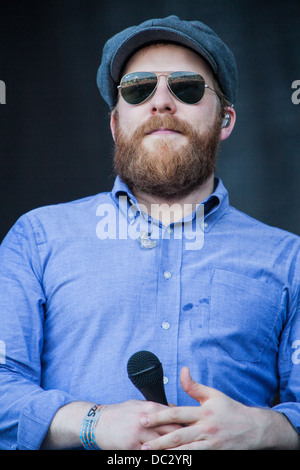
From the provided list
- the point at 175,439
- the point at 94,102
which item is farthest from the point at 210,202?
the point at 94,102

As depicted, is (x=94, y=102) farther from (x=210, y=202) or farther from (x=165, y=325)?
(x=165, y=325)

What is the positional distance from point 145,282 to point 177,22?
0.86 metres

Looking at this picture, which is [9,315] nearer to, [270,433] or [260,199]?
[270,433]

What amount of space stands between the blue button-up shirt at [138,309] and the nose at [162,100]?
33cm

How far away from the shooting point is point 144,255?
179 cm

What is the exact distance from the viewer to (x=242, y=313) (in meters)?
1.75

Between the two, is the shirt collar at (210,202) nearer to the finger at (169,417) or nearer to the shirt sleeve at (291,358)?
the shirt sleeve at (291,358)

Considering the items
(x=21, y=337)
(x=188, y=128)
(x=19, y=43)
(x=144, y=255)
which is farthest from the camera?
(x=19, y=43)

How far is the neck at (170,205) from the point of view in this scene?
198cm

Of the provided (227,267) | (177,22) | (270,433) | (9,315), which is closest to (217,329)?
(227,267)

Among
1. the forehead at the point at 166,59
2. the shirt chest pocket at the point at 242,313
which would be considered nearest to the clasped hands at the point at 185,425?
the shirt chest pocket at the point at 242,313

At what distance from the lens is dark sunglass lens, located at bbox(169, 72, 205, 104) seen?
1945mm

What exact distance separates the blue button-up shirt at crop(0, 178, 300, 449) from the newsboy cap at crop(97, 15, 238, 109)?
1.70 feet
